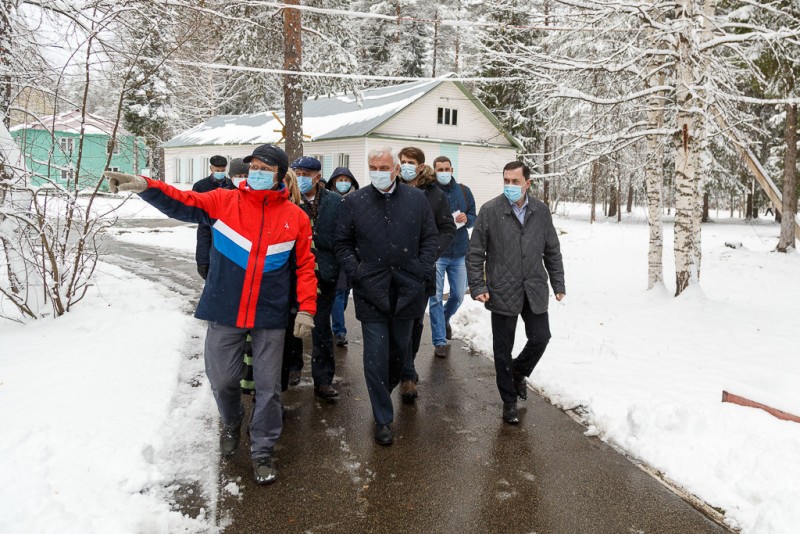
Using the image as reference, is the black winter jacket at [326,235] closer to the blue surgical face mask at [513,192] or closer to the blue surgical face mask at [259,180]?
the blue surgical face mask at [259,180]

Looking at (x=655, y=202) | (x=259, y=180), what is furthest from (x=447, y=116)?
(x=259, y=180)

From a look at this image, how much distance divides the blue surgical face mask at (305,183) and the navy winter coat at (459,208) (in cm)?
186

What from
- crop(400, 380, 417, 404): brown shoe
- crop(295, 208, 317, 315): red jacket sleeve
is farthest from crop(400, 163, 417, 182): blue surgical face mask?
crop(400, 380, 417, 404): brown shoe

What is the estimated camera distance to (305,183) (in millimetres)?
5074

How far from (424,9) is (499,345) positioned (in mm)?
39250

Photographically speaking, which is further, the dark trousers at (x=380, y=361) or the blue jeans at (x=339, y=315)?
the blue jeans at (x=339, y=315)

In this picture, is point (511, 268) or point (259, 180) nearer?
point (259, 180)

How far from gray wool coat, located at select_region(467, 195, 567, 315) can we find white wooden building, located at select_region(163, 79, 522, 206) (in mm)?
20921

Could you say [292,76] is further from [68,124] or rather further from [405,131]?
[405,131]

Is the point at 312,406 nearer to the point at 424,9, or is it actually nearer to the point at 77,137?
the point at 77,137

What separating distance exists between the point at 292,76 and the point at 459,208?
418 inches

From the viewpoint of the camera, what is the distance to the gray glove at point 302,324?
12.2 feet

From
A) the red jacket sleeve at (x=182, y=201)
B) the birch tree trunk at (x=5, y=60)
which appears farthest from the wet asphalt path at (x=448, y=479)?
the birch tree trunk at (x=5, y=60)

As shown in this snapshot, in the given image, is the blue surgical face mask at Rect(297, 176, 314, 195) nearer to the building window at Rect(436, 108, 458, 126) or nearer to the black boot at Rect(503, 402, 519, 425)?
the black boot at Rect(503, 402, 519, 425)
